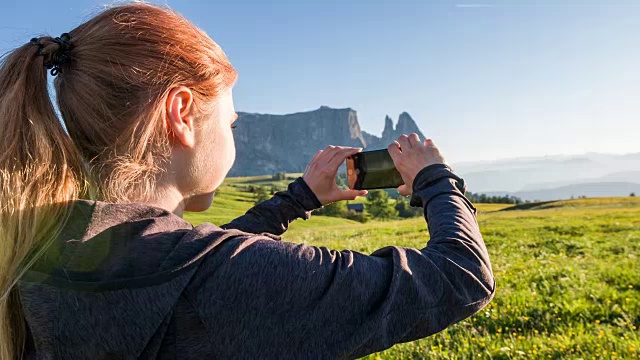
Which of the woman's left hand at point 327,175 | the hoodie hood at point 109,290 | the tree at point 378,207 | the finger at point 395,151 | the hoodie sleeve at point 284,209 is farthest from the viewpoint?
the tree at point 378,207

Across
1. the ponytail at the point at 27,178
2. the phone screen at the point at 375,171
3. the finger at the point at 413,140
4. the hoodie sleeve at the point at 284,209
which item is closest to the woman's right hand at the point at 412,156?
the finger at the point at 413,140

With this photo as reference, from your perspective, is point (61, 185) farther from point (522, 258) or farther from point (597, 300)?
point (522, 258)

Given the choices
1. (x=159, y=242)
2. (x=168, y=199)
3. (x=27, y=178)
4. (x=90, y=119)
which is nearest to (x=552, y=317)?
(x=168, y=199)

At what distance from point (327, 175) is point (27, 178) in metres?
1.42

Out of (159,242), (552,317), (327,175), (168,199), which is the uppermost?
(327,175)

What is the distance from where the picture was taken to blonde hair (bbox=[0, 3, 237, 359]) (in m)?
1.55

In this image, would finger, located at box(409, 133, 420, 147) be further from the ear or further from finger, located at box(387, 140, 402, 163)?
the ear

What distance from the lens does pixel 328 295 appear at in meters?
1.42

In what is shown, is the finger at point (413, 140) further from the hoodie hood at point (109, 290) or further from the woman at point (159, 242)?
the hoodie hood at point (109, 290)

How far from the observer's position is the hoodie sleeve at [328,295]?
1384 millimetres

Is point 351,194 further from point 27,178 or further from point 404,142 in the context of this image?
point 27,178

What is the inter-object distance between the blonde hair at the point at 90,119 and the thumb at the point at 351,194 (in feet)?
3.09

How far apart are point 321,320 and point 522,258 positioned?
9542 mm

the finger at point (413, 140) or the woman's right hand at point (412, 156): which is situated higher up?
the finger at point (413, 140)
